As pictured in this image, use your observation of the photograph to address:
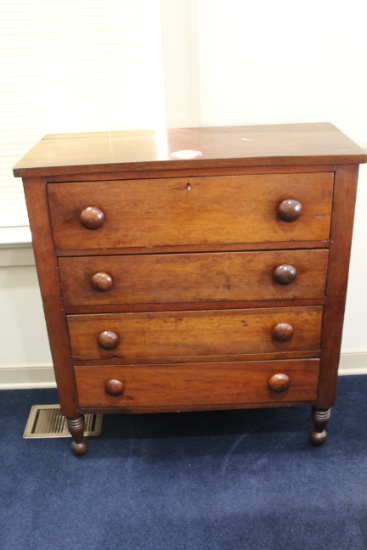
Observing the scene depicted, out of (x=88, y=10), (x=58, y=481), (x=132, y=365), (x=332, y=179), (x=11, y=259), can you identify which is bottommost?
(x=58, y=481)

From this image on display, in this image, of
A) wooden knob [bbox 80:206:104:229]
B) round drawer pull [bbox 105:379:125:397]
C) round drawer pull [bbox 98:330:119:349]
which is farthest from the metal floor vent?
wooden knob [bbox 80:206:104:229]

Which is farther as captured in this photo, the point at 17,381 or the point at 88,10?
the point at 17,381

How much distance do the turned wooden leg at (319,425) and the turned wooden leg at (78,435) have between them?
2.47 feet

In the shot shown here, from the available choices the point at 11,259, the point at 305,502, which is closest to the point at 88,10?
the point at 11,259

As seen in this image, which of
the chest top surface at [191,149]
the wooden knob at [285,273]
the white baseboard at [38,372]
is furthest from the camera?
the white baseboard at [38,372]

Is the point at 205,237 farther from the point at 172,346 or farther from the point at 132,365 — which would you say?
the point at 132,365

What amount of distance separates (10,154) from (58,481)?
3.71 ft

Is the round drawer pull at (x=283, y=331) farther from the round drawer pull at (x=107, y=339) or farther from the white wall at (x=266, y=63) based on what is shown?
the white wall at (x=266, y=63)

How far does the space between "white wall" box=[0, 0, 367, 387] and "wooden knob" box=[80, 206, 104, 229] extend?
576 mm

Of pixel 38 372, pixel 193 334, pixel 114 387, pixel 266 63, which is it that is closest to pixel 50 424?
pixel 38 372

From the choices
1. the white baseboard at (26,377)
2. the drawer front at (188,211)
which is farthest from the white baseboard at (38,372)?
the drawer front at (188,211)

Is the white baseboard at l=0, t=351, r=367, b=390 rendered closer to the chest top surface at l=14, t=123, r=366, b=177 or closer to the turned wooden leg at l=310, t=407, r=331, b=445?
the turned wooden leg at l=310, t=407, r=331, b=445

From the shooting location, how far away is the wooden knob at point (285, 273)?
151cm

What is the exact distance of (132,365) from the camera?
5.47 ft
